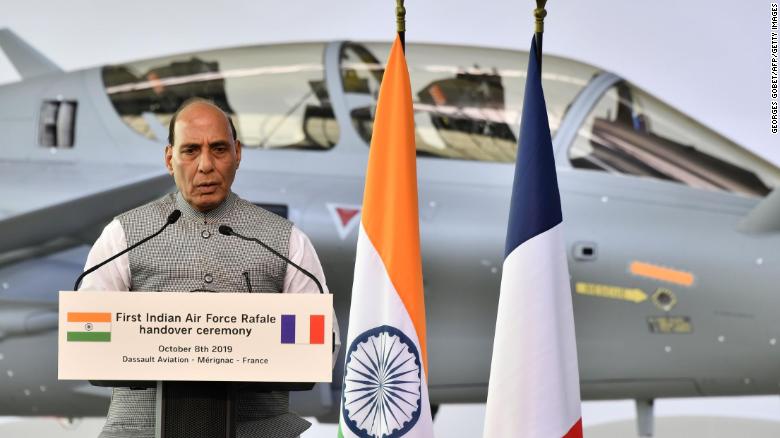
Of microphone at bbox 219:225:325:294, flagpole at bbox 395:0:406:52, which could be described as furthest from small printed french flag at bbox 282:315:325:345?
flagpole at bbox 395:0:406:52

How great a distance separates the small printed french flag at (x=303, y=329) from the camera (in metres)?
2.19

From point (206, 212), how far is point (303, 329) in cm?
44

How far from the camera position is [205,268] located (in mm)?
2393

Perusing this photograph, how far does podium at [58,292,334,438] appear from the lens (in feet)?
7.19

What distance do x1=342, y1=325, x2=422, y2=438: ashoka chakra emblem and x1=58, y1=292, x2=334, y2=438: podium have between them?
4.40ft

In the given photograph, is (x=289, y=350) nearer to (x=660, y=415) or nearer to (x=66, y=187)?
(x=66, y=187)

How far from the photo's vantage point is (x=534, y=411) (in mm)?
3578

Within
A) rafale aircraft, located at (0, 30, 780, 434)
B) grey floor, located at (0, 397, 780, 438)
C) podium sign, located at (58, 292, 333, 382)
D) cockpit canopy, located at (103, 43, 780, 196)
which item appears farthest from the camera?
grey floor, located at (0, 397, 780, 438)

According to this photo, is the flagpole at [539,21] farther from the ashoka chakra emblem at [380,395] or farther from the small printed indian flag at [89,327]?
the small printed indian flag at [89,327]

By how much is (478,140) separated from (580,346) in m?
1.12

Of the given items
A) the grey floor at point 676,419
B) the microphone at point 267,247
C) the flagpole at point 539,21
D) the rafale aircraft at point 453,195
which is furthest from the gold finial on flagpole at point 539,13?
the grey floor at point 676,419

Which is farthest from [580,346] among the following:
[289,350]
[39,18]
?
[39,18]

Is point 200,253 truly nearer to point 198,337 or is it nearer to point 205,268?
point 205,268

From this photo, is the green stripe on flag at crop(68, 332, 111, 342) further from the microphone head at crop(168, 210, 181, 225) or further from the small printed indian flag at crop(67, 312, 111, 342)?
the microphone head at crop(168, 210, 181, 225)
